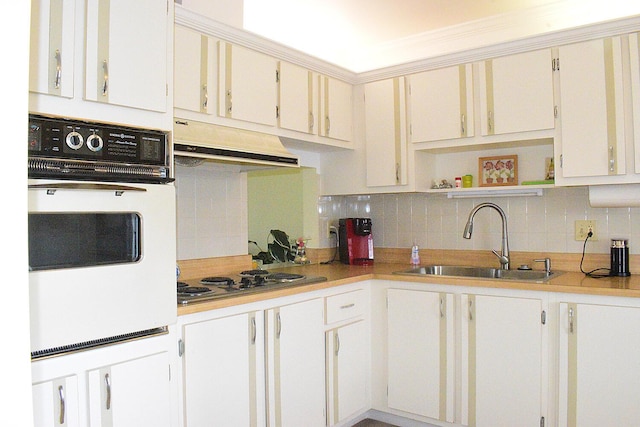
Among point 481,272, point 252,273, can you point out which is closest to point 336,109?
point 252,273

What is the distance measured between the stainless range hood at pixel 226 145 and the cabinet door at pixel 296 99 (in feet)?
0.57

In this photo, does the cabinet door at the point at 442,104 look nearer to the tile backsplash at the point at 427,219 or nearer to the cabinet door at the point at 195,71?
the tile backsplash at the point at 427,219

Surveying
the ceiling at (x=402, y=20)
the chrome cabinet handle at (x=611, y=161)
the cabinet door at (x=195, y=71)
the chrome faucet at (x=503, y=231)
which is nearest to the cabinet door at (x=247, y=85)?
the cabinet door at (x=195, y=71)

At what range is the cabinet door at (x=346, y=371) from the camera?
274 cm

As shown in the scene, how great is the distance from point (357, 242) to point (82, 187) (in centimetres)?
230

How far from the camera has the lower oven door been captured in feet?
4.98

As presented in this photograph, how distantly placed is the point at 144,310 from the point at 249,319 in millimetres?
594

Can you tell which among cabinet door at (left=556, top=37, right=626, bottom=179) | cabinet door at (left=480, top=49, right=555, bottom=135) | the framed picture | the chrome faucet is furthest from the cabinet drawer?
cabinet door at (left=556, top=37, right=626, bottom=179)

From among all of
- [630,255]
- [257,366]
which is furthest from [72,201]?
[630,255]

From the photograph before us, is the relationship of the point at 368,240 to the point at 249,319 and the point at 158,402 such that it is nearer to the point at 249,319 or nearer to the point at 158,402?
the point at 249,319

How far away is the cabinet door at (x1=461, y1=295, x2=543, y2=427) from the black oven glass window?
70.9 inches

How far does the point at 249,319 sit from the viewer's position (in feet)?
7.45

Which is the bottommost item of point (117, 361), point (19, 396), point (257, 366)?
point (257, 366)

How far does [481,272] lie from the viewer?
3.22 m
